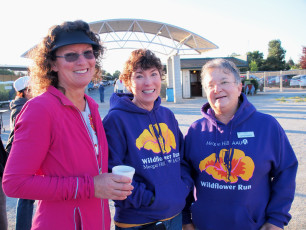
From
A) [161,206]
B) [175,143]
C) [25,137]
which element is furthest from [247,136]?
[25,137]

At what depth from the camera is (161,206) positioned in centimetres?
195

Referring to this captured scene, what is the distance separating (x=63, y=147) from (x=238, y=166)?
1416 millimetres

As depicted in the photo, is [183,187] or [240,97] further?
[240,97]

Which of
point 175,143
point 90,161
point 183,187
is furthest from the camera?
point 175,143

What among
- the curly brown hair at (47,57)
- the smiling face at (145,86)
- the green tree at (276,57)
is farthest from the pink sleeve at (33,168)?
the green tree at (276,57)

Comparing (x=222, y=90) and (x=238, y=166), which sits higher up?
(x=222, y=90)

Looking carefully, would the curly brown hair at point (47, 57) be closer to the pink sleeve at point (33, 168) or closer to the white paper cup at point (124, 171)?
the pink sleeve at point (33, 168)

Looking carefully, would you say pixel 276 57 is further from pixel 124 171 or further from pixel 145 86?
pixel 124 171

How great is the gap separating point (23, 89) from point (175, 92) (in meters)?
15.2

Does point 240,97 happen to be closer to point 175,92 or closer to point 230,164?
point 230,164

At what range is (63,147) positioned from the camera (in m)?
1.53

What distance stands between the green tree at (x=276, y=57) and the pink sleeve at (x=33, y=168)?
59.0 m

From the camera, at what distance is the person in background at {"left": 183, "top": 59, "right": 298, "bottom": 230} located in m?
1.97

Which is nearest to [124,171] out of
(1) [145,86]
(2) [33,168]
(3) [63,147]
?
(3) [63,147]
